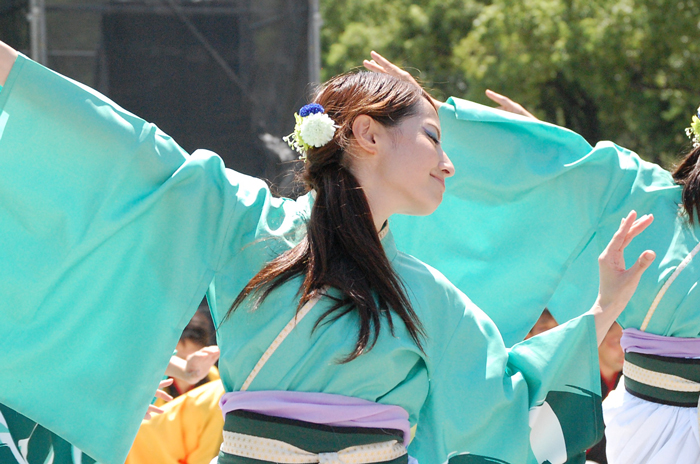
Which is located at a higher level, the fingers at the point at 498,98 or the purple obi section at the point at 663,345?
the fingers at the point at 498,98

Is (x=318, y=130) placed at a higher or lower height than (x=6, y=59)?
lower

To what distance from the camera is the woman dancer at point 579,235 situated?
2311 millimetres

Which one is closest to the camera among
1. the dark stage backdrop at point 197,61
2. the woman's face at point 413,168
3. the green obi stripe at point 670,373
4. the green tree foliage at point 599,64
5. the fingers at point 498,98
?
the woman's face at point 413,168

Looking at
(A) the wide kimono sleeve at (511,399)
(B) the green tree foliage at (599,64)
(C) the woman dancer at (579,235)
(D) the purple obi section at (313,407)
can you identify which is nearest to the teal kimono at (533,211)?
(C) the woman dancer at (579,235)

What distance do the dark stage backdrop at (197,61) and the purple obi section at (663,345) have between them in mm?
2112

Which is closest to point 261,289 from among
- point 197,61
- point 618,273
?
point 618,273

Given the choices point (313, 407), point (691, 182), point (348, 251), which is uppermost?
point (691, 182)

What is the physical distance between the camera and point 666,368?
233 centimetres

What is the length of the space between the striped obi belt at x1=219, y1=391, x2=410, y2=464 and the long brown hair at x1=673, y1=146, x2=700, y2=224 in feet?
4.02

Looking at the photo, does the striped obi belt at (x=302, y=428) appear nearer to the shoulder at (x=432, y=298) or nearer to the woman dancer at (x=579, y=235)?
the shoulder at (x=432, y=298)

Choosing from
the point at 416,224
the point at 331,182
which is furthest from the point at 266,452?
the point at 416,224

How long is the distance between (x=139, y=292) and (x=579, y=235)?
1277mm

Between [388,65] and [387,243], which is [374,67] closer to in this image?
[388,65]

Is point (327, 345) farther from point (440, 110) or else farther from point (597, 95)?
point (597, 95)
